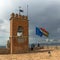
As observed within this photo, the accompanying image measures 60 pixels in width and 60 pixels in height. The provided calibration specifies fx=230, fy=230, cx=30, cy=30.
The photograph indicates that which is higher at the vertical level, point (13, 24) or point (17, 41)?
point (13, 24)

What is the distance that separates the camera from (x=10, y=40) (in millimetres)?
35938

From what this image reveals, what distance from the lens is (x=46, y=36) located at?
40.2 metres

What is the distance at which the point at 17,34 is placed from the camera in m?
35.2

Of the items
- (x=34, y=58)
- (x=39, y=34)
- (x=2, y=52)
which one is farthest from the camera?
(x=39, y=34)

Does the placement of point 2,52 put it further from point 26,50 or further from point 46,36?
point 46,36

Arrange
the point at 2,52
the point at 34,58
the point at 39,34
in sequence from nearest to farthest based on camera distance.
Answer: the point at 34,58 → the point at 2,52 → the point at 39,34

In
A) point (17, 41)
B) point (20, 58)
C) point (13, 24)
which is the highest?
point (13, 24)

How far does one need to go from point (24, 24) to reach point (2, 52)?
5435mm

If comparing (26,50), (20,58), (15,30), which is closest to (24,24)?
(15,30)

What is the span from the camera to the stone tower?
34688mm

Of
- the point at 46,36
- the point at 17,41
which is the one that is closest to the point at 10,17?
the point at 17,41

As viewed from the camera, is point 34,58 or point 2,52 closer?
point 34,58

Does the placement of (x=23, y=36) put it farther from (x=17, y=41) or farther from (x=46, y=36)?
(x=46, y=36)

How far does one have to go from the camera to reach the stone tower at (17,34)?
34.7m
